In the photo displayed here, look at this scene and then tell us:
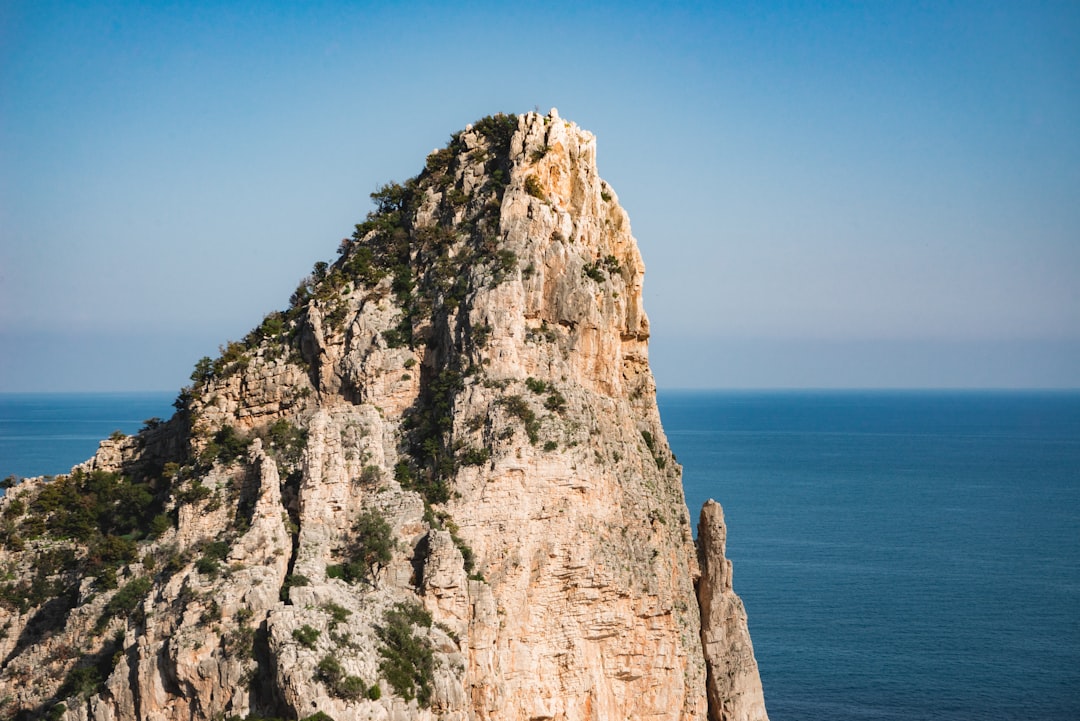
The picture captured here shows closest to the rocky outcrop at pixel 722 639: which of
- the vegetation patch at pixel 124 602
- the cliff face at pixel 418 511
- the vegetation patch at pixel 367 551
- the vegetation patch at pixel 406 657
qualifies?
the cliff face at pixel 418 511

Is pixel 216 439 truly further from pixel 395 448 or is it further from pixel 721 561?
pixel 721 561

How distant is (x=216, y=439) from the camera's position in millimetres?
45375

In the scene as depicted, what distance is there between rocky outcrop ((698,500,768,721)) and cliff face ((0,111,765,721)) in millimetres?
135

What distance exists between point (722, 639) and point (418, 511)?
55.1ft

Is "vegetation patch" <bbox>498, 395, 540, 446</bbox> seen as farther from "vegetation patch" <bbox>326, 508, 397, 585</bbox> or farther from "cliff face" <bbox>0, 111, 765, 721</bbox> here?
"vegetation patch" <bbox>326, 508, 397, 585</bbox>

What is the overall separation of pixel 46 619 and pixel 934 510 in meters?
112

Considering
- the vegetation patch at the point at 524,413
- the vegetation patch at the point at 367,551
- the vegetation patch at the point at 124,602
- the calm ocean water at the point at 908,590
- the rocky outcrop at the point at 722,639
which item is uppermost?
the vegetation patch at the point at 524,413

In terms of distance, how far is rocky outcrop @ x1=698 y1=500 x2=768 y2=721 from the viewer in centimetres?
4972

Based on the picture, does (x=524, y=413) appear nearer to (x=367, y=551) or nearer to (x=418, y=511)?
(x=418, y=511)

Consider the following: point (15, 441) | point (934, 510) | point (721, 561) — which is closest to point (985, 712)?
point (721, 561)

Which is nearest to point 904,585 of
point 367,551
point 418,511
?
point 418,511

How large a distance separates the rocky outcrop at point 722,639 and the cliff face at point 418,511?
135mm

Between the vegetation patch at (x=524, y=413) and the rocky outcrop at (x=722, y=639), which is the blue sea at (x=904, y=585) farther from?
the vegetation patch at (x=524, y=413)

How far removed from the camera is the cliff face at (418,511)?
121 feet
